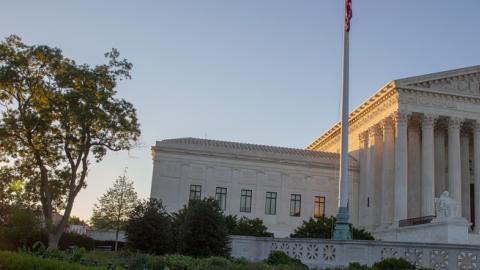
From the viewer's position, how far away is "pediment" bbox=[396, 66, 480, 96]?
50188 millimetres

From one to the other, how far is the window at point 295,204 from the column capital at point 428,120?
47.3ft

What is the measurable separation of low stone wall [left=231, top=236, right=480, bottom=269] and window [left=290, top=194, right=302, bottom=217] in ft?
108

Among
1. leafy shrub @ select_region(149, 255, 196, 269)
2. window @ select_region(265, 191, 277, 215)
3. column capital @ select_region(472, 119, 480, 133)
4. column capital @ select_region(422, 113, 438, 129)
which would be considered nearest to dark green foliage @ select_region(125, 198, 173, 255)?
leafy shrub @ select_region(149, 255, 196, 269)

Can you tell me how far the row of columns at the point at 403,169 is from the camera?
161 ft

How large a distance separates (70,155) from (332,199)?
2950 centimetres

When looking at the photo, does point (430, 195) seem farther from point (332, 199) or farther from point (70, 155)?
point (70, 155)

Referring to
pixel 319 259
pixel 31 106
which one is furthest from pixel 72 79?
pixel 319 259

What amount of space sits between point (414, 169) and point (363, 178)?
5321 millimetres

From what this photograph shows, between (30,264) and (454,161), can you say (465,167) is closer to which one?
(454,161)

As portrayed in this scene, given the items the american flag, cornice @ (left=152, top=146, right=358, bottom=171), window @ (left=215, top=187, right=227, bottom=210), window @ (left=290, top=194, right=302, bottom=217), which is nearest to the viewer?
the american flag

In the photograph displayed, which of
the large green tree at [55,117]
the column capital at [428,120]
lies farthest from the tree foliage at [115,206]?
the column capital at [428,120]

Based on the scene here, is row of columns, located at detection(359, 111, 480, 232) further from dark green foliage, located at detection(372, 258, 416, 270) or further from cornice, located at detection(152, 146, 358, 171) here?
dark green foliage, located at detection(372, 258, 416, 270)

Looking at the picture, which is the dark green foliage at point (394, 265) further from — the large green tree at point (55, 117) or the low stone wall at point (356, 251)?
the large green tree at point (55, 117)

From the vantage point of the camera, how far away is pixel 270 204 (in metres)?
55.8
